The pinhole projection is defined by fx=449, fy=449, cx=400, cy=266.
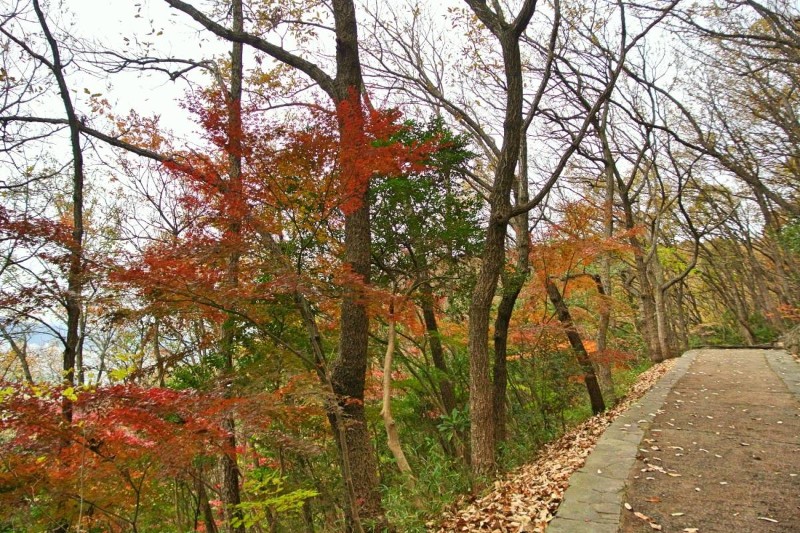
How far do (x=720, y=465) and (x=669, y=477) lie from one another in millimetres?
638

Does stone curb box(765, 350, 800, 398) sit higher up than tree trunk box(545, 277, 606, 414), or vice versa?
tree trunk box(545, 277, 606, 414)

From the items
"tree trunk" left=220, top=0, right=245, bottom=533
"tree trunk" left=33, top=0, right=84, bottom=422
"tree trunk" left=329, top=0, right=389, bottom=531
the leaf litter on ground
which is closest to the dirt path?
the leaf litter on ground

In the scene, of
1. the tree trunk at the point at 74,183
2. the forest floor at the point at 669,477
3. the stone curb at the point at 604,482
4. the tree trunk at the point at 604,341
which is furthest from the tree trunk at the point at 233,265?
the tree trunk at the point at 604,341

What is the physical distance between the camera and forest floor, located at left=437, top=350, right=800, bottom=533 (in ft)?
9.38

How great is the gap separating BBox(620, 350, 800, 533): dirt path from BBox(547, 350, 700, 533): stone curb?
2.9 inches

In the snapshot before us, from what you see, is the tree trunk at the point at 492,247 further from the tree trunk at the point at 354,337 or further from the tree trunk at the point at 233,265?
the tree trunk at the point at 233,265

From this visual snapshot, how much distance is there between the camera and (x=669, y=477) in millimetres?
3539

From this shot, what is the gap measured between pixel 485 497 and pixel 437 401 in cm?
395

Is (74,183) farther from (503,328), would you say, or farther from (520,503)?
(520,503)

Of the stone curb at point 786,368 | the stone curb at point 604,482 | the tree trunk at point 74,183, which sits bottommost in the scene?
the stone curb at point 786,368

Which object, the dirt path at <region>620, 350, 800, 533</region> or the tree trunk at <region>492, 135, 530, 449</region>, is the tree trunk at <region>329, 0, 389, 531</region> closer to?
the tree trunk at <region>492, 135, 530, 449</region>

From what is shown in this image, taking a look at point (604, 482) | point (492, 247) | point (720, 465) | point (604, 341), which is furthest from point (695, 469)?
point (604, 341)

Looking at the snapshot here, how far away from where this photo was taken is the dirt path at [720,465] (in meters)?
2.84

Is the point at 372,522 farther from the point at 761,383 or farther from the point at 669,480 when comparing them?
the point at 761,383
